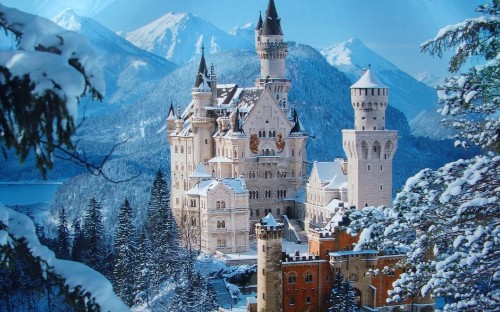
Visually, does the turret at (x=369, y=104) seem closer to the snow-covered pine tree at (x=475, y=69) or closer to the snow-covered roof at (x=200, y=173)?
the snow-covered roof at (x=200, y=173)

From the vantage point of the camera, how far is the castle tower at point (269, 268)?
47.9m

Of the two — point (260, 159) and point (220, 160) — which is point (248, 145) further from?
point (220, 160)

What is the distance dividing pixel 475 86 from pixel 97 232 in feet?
170

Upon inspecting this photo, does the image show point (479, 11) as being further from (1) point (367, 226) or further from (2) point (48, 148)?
(2) point (48, 148)

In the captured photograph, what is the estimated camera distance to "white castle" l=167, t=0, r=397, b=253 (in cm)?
5909

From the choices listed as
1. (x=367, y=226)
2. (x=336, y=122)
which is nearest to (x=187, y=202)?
(x=367, y=226)

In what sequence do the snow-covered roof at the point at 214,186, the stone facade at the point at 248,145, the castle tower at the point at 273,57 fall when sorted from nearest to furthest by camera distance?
the snow-covered roof at the point at 214,186 → the stone facade at the point at 248,145 → the castle tower at the point at 273,57

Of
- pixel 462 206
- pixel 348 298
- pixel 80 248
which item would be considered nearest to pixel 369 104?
pixel 348 298

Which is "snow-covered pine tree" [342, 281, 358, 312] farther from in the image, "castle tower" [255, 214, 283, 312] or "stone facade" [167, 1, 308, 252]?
"stone facade" [167, 1, 308, 252]

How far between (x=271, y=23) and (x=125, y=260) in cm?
3241

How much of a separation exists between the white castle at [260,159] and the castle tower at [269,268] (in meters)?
12.4

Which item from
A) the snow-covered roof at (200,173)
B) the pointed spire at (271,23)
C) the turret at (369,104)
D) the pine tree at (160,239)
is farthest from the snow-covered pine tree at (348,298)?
the pointed spire at (271,23)

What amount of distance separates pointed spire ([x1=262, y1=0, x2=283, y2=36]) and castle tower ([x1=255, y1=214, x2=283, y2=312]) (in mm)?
32164

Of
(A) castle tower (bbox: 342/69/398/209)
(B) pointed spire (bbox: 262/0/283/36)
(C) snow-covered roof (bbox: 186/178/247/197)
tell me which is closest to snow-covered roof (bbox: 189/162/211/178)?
(C) snow-covered roof (bbox: 186/178/247/197)
